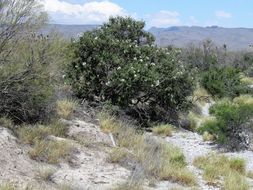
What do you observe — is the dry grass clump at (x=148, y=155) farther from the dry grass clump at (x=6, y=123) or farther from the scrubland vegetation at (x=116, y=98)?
the dry grass clump at (x=6, y=123)

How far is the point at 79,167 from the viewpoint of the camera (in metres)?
9.20

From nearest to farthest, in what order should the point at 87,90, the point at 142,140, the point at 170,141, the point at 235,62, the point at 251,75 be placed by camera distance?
1. the point at 142,140
2. the point at 170,141
3. the point at 87,90
4. the point at 251,75
5. the point at 235,62

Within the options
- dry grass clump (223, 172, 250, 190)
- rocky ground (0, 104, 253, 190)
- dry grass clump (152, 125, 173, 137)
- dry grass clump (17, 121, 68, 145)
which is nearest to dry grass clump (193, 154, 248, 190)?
dry grass clump (223, 172, 250, 190)

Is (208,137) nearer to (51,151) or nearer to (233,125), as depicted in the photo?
(233,125)

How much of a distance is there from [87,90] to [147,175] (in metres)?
5.83

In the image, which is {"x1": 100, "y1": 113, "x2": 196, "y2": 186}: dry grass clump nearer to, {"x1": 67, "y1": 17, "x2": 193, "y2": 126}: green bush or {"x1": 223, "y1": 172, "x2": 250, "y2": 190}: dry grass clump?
{"x1": 223, "y1": 172, "x2": 250, "y2": 190}: dry grass clump

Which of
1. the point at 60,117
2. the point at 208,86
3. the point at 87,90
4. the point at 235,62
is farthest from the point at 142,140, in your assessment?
the point at 235,62

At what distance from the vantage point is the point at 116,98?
14.5m

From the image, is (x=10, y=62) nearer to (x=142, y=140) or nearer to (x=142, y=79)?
(x=142, y=140)

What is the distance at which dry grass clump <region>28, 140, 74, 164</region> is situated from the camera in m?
9.00

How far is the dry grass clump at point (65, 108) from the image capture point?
11531 mm

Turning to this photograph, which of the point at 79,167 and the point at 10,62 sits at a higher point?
the point at 10,62

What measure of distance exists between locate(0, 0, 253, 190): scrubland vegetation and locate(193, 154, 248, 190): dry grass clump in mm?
22

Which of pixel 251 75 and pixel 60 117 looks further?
pixel 251 75
